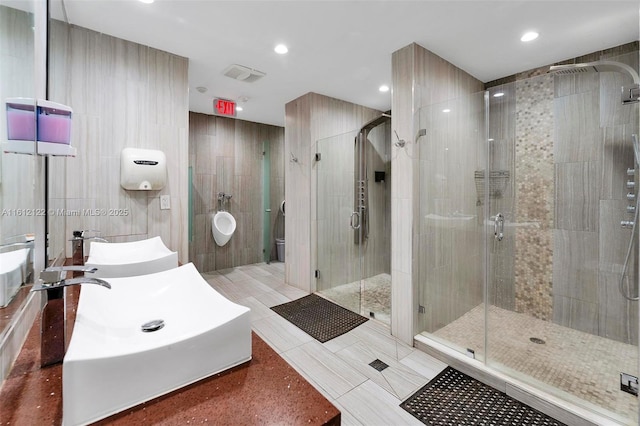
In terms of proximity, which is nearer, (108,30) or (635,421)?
(635,421)

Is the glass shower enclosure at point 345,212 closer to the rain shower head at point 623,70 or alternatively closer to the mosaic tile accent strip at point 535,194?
the mosaic tile accent strip at point 535,194

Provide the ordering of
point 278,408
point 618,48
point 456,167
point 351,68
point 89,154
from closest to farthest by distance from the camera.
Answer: point 278,408 → point 89,154 → point 618,48 → point 456,167 → point 351,68

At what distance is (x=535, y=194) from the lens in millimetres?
2662

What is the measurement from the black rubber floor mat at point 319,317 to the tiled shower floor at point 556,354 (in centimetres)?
A: 88

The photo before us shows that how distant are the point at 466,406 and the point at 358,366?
739mm

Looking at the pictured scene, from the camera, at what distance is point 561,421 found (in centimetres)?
161

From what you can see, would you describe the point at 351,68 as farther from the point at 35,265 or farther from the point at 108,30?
the point at 35,265

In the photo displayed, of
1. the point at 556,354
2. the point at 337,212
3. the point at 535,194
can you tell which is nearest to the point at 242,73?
the point at 337,212

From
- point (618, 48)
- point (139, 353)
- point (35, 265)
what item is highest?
point (618, 48)

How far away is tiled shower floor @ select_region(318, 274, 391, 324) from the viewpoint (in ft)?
10.1

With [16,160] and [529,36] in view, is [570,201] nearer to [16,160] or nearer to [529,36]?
[529,36]

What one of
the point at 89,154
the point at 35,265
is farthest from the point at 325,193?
the point at 35,265

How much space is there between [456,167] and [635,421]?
201cm

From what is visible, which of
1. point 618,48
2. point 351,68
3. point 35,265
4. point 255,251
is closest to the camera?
point 35,265
